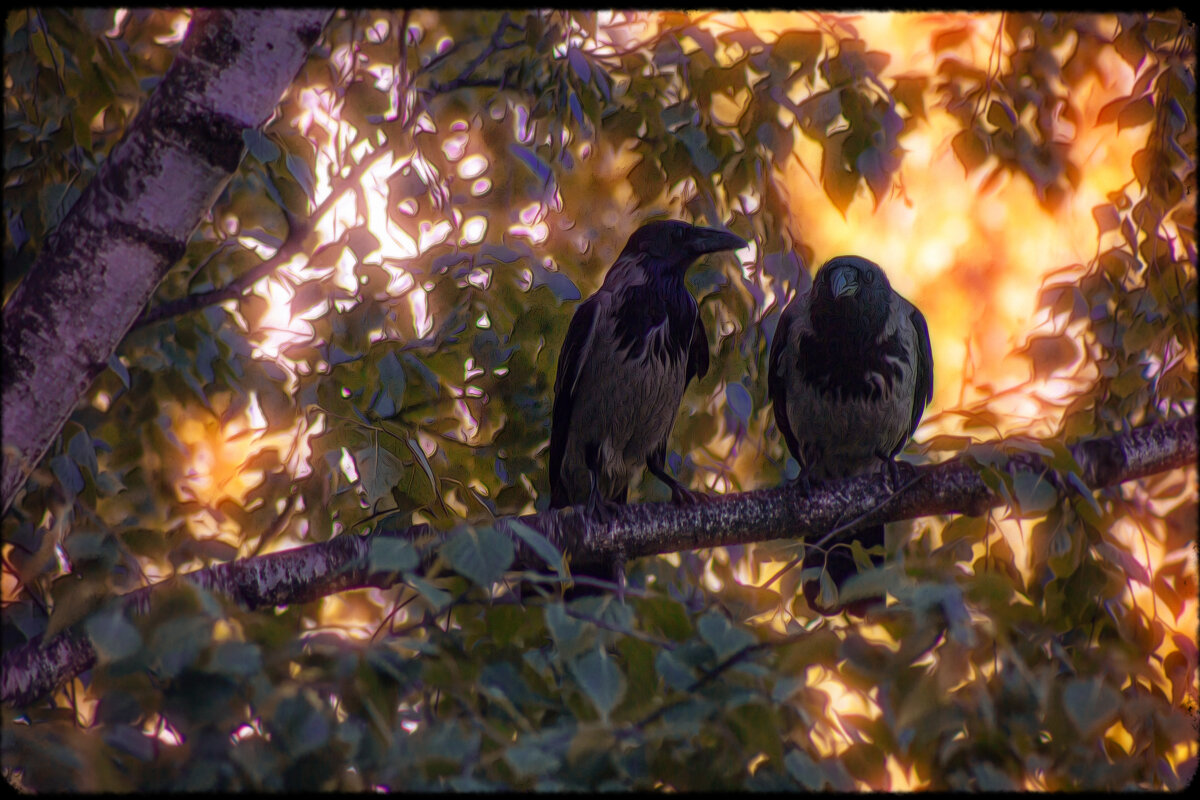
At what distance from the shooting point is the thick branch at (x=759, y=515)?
1.56 metres

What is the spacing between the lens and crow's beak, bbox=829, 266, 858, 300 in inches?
99.7

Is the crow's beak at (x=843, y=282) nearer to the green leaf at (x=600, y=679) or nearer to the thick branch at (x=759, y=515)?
the thick branch at (x=759, y=515)

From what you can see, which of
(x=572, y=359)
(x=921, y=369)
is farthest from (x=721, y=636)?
(x=921, y=369)

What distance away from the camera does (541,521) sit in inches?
74.8

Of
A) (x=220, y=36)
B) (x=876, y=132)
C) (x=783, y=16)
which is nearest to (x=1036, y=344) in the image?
(x=876, y=132)

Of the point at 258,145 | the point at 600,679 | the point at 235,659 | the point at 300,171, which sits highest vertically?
the point at 300,171

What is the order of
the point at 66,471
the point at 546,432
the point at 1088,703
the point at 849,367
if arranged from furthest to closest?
the point at 849,367 < the point at 546,432 < the point at 66,471 < the point at 1088,703

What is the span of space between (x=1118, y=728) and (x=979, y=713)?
1.06 meters

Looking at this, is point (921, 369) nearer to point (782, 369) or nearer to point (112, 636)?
point (782, 369)

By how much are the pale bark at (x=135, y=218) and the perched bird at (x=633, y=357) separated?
1.25 m

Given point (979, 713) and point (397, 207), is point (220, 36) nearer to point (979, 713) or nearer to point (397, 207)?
point (397, 207)

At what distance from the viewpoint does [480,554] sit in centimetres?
100

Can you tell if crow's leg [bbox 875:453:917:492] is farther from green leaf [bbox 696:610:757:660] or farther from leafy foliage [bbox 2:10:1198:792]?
green leaf [bbox 696:610:757:660]

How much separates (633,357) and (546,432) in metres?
0.49
